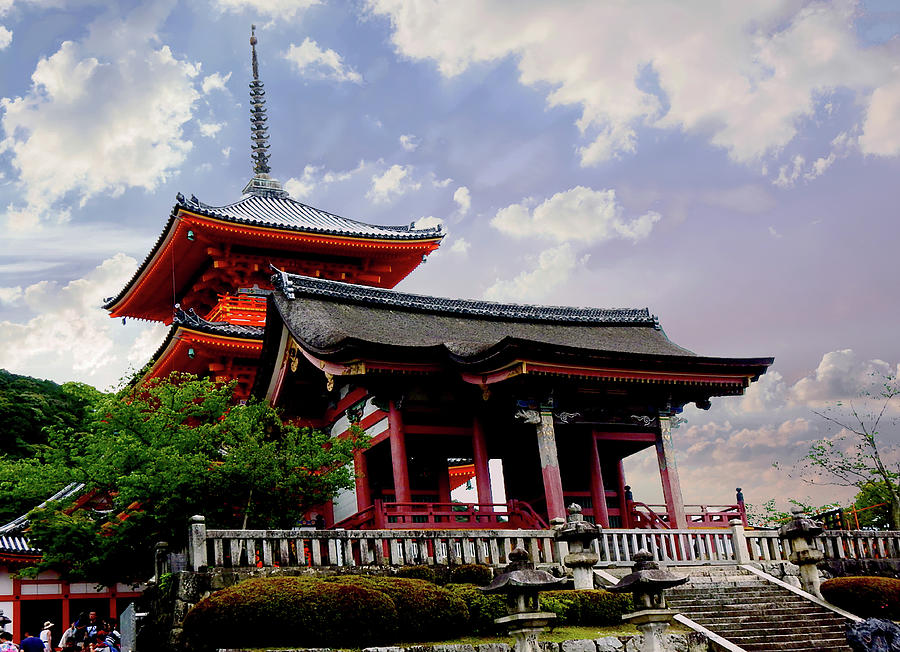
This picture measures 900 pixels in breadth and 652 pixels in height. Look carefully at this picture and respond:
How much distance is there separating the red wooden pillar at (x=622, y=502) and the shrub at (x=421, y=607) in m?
11.2

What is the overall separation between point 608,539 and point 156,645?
29.9 ft

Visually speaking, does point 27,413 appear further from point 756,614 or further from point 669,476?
point 756,614

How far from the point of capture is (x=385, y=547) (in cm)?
1662

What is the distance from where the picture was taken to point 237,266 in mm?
34969

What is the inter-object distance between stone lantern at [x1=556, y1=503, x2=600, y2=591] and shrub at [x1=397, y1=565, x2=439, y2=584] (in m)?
2.88

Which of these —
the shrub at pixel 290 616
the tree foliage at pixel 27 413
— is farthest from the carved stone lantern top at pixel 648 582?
the tree foliage at pixel 27 413

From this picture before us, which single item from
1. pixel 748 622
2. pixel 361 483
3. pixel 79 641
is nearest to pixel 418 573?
pixel 361 483

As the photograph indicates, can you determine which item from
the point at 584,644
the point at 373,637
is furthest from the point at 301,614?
the point at 584,644

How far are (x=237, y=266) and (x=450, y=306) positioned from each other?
10214 mm

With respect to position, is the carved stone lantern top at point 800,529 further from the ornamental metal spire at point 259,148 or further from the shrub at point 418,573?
the ornamental metal spire at point 259,148

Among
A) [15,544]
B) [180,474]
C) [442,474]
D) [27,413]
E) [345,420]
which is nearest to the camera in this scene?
[180,474]

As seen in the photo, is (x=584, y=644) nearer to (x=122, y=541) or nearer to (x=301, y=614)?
(x=301, y=614)

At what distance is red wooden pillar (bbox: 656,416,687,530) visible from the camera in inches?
879

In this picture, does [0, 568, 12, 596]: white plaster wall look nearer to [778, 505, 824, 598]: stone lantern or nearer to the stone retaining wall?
the stone retaining wall
